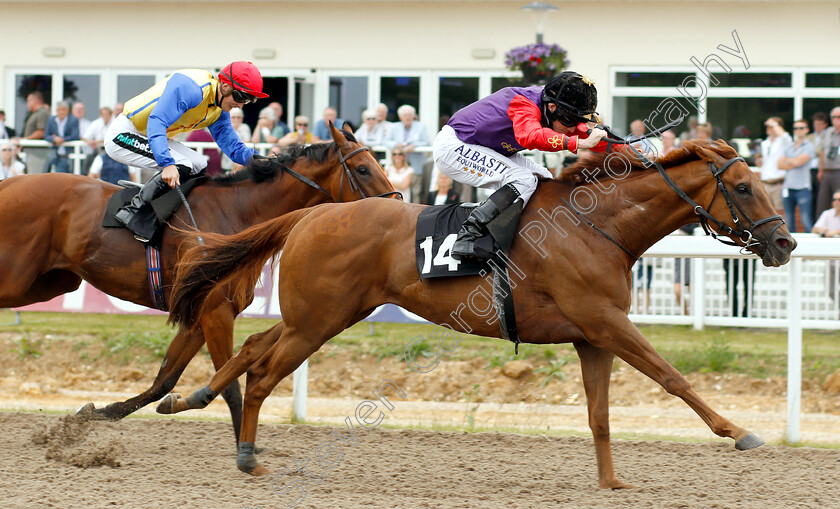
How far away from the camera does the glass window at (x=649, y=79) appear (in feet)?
40.6

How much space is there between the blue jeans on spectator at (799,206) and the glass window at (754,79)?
10.2 feet

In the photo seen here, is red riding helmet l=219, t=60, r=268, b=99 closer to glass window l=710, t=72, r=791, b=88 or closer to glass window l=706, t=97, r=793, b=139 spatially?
glass window l=706, t=97, r=793, b=139

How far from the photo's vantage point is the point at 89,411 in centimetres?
552

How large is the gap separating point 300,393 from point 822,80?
8380 mm

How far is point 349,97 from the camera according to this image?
44.3 feet

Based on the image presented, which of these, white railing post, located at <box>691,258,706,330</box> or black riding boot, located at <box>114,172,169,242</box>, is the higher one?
black riding boot, located at <box>114,172,169,242</box>

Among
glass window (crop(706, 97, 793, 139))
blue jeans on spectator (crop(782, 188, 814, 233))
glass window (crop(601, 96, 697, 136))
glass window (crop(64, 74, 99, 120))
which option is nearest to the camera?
blue jeans on spectator (crop(782, 188, 814, 233))

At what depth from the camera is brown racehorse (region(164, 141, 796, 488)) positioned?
14.5 feet

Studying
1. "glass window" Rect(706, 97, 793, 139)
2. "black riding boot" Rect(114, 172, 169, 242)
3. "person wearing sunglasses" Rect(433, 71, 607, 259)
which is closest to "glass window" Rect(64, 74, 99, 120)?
"glass window" Rect(706, 97, 793, 139)

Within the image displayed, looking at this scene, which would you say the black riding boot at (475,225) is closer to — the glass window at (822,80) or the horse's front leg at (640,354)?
the horse's front leg at (640,354)

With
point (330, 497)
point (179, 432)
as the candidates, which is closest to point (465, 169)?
point (330, 497)

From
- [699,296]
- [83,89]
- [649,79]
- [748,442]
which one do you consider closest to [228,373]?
[748,442]

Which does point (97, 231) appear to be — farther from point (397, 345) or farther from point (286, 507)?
point (397, 345)

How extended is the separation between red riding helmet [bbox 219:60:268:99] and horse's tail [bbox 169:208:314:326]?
89cm
